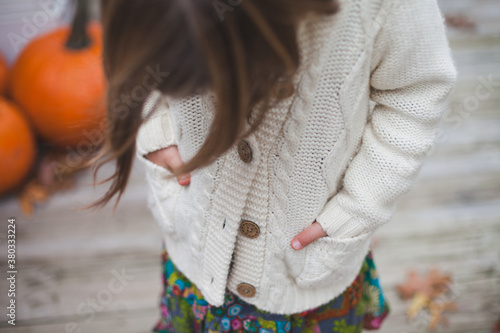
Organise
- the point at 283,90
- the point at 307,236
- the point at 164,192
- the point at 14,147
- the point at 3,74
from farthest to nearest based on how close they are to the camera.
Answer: the point at 3,74 → the point at 14,147 → the point at 164,192 → the point at 307,236 → the point at 283,90

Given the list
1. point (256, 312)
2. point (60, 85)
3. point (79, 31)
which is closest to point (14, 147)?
point (60, 85)

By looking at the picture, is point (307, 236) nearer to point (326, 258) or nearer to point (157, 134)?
point (326, 258)

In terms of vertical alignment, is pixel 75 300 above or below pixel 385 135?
below

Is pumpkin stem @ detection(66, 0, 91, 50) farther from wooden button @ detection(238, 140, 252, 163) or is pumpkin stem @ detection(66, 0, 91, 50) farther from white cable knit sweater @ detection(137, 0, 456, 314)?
wooden button @ detection(238, 140, 252, 163)

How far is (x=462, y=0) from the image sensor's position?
3.10m

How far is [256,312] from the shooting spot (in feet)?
2.93

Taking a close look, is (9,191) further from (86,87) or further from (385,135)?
(385,135)

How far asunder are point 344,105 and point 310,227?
0.23 metres

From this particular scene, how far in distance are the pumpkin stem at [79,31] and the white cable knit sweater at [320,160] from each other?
1.24m

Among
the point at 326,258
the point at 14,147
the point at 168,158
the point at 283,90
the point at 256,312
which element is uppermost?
the point at 283,90

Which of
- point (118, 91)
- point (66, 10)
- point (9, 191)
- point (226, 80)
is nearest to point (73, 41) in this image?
point (66, 10)

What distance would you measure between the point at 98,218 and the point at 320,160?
4.61 feet

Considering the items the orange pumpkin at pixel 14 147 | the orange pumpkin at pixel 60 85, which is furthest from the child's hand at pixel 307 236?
the orange pumpkin at pixel 14 147

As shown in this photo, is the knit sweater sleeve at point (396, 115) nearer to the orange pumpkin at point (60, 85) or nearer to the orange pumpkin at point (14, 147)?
the orange pumpkin at point (60, 85)
